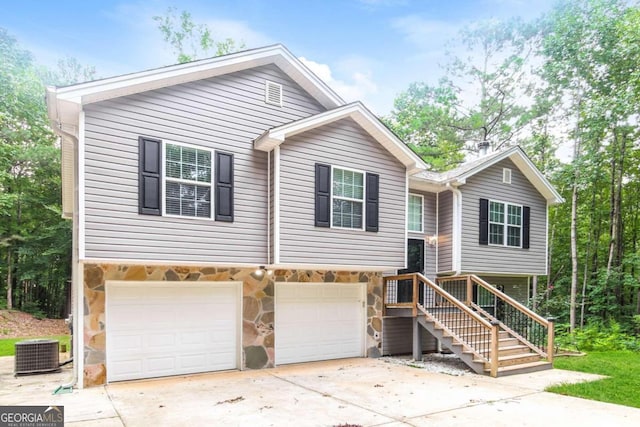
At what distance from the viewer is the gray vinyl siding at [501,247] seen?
11.6m

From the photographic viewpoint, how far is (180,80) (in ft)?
25.3

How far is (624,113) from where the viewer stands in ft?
46.2

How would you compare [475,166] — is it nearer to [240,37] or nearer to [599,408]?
[599,408]

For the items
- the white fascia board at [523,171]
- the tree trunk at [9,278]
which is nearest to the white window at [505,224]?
the white fascia board at [523,171]

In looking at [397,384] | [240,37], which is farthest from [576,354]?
[240,37]

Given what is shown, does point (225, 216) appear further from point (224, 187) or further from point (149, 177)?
point (149, 177)

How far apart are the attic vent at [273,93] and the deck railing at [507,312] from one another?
20.4ft

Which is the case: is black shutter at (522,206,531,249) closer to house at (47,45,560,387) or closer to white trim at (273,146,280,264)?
house at (47,45,560,387)

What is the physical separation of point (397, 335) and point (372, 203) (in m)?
4.04

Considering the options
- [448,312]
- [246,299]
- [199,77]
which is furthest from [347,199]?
[448,312]

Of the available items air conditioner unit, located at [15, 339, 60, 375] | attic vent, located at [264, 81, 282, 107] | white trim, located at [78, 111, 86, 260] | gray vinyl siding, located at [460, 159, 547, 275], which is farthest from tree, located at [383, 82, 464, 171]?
air conditioner unit, located at [15, 339, 60, 375]

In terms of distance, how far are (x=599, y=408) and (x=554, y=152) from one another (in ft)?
53.7

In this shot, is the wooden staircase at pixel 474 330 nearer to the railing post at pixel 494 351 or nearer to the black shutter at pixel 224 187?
the railing post at pixel 494 351

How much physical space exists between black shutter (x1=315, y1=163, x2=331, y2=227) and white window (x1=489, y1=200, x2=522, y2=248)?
5741 millimetres
